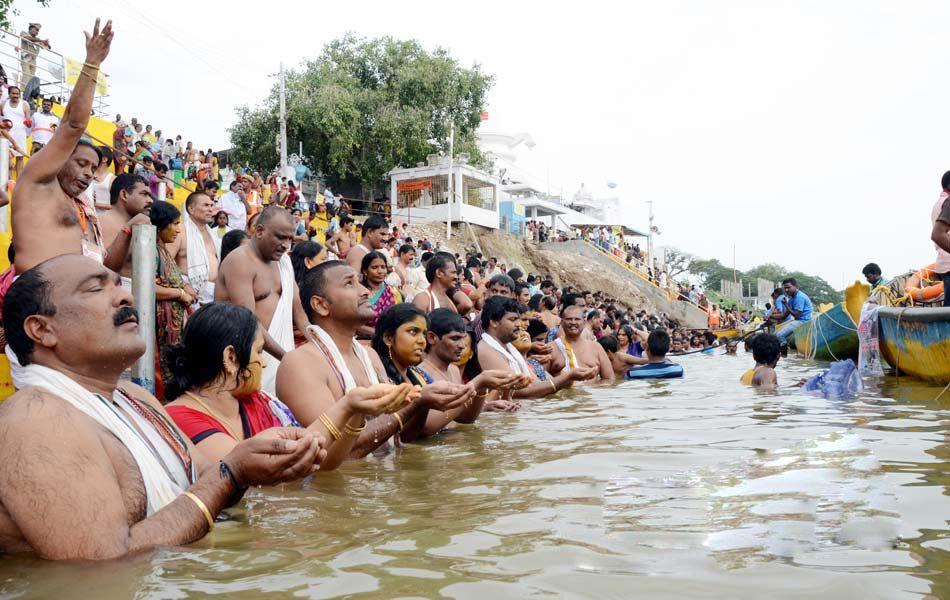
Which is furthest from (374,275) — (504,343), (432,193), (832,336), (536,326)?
(432,193)

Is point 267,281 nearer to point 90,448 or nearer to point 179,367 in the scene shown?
point 179,367

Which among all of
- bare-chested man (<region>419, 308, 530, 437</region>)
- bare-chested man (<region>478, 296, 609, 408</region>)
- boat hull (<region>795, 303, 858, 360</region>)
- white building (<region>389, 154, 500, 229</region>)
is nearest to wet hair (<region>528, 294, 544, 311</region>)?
bare-chested man (<region>478, 296, 609, 408</region>)

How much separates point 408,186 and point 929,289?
89.5ft

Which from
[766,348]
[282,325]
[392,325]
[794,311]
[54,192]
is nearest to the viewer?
[54,192]

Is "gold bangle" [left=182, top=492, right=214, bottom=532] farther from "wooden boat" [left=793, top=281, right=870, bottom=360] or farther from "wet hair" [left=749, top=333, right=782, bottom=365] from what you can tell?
"wooden boat" [left=793, top=281, right=870, bottom=360]

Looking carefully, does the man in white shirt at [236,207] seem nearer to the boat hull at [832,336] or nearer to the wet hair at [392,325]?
the wet hair at [392,325]

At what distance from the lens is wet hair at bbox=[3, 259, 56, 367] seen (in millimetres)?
Result: 2555

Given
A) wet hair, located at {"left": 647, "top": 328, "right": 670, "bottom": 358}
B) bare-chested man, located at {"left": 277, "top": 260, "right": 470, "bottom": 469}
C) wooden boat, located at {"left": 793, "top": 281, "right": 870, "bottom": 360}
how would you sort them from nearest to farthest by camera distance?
bare-chested man, located at {"left": 277, "top": 260, "right": 470, "bottom": 469} → wet hair, located at {"left": 647, "top": 328, "right": 670, "bottom": 358} → wooden boat, located at {"left": 793, "top": 281, "right": 870, "bottom": 360}

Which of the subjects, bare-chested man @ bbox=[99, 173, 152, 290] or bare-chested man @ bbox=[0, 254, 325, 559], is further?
bare-chested man @ bbox=[99, 173, 152, 290]

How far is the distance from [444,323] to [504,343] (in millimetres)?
1688

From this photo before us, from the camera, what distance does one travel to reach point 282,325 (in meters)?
5.55

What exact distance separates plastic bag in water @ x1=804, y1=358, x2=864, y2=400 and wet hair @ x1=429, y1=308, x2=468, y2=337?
4.22m

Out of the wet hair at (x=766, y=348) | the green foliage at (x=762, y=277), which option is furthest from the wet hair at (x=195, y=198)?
the green foliage at (x=762, y=277)

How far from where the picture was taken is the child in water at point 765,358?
8844 mm
